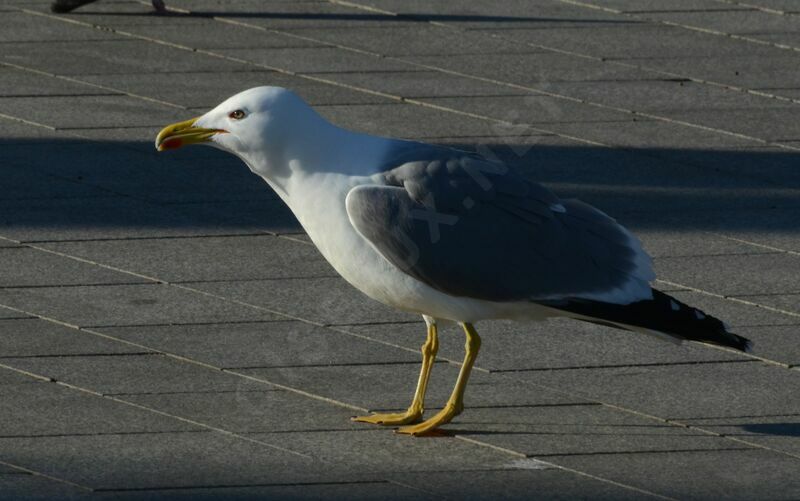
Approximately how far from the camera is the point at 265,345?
658 cm

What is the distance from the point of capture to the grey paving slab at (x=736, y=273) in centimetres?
729

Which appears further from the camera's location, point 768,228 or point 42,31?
point 42,31

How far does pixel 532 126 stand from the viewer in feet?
31.1

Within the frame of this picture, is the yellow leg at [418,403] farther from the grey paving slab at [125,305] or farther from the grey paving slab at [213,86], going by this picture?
the grey paving slab at [213,86]

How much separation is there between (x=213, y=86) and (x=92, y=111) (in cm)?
80

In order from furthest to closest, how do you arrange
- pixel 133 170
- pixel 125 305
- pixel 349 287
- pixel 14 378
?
pixel 133 170
pixel 349 287
pixel 125 305
pixel 14 378

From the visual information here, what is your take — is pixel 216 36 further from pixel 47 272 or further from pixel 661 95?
pixel 47 272

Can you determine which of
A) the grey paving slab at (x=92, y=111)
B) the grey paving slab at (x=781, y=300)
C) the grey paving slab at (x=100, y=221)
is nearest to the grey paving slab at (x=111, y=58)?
the grey paving slab at (x=92, y=111)

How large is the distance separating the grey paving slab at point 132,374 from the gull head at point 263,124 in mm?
918

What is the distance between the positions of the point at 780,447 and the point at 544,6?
6.79 meters

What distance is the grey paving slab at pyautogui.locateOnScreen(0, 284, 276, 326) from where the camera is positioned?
684cm

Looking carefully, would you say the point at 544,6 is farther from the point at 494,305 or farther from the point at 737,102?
the point at 494,305

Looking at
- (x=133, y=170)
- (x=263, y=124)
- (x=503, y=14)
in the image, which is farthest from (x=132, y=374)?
(x=503, y=14)

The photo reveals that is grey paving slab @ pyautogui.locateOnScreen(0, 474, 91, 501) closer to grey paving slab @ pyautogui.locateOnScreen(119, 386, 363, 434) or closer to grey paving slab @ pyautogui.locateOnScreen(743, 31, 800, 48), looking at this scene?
grey paving slab @ pyautogui.locateOnScreen(119, 386, 363, 434)
